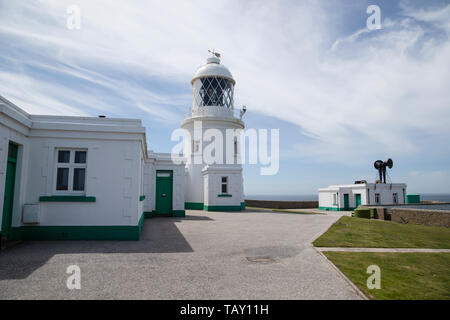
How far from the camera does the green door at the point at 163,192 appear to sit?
1767cm

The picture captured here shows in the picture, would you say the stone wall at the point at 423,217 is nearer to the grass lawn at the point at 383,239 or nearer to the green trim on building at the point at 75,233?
the grass lawn at the point at 383,239

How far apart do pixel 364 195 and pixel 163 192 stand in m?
20.3

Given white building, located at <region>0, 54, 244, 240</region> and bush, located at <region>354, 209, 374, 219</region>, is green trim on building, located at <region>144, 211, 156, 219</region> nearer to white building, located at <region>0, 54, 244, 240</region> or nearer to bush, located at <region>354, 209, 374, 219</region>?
white building, located at <region>0, 54, 244, 240</region>

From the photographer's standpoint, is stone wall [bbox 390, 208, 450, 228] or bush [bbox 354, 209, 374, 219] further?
bush [bbox 354, 209, 374, 219]

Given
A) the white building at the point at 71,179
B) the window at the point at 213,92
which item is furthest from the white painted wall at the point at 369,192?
the white building at the point at 71,179

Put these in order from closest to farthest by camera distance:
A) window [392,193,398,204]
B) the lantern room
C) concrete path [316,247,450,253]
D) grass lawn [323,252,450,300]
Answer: grass lawn [323,252,450,300]
concrete path [316,247,450,253]
the lantern room
window [392,193,398,204]

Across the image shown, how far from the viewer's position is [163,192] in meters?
17.7

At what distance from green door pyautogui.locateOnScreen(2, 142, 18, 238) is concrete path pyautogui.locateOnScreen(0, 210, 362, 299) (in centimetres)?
79

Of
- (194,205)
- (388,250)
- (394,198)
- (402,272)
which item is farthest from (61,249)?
(394,198)

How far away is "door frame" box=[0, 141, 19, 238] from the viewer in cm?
798

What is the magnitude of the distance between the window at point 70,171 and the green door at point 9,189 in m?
1.11

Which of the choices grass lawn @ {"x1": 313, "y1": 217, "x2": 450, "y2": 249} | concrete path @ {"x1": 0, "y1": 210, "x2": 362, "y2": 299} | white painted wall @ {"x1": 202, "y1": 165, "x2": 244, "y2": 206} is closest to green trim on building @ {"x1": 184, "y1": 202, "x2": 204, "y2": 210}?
white painted wall @ {"x1": 202, "y1": 165, "x2": 244, "y2": 206}
